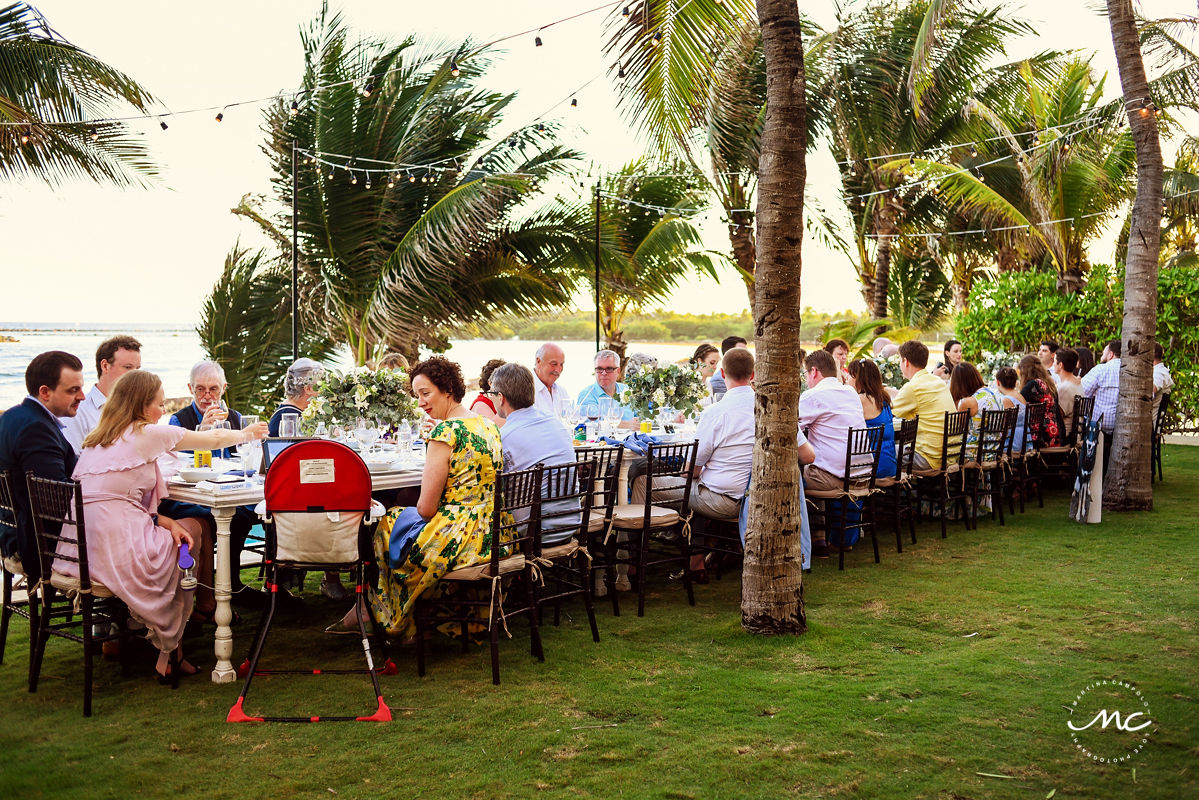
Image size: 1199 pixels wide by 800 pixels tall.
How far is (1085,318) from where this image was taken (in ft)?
44.3

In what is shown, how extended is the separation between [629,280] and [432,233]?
3.25 m

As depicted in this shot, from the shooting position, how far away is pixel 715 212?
48.9 feet

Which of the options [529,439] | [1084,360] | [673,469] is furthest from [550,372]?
[1084,360]

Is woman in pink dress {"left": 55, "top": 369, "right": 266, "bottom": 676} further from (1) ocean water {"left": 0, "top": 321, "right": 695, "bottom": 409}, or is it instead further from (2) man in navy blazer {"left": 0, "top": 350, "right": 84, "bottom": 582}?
(1) ocean water {"left": 0, "top": 321, "right": 695, "bottom": 409}

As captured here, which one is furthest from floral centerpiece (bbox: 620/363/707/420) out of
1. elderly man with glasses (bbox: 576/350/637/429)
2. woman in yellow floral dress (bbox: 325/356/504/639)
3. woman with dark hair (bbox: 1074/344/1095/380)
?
woman with dark hair (bbox: 1074/344/1095/380)

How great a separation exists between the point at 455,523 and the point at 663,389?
289cm

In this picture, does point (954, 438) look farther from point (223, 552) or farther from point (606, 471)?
point (223, 552)

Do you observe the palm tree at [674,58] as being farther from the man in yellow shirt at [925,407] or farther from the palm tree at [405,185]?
the palm tree at [405,185]

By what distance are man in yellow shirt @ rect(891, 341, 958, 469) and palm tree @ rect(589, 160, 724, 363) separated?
5.16 m

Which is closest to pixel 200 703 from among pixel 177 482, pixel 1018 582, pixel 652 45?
pixel 177 482

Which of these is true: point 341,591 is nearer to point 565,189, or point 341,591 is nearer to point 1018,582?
point 1018,582

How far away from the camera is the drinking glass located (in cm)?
532

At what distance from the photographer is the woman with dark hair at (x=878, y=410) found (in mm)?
7594

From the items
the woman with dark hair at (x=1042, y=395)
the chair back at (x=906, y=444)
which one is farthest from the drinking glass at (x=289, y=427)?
the woman with dark hair at (x=1042, y=395)
